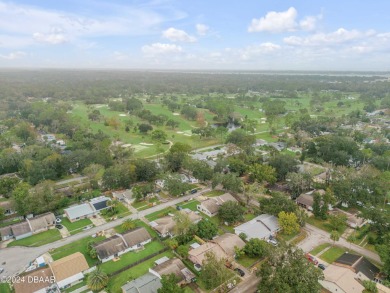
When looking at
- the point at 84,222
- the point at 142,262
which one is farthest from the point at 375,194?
the point at 84,222

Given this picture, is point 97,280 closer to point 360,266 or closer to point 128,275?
point 128,275

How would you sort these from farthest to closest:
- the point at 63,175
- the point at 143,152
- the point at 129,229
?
the point at 143,152 → the point at 63,175 → the point at 129,229

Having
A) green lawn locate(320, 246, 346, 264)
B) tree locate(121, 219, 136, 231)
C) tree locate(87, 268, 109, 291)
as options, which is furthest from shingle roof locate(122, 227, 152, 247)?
green lawn locate(320, 246, 346, 264)

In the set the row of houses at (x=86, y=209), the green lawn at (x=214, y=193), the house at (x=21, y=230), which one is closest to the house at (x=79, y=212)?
the row of houses at (x=86, y=209)

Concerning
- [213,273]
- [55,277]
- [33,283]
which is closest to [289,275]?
[213,273]

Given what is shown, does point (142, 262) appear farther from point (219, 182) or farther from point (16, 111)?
point (16, 111)

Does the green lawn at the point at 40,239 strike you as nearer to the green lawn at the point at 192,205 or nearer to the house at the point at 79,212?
the house at the point at 79,212
